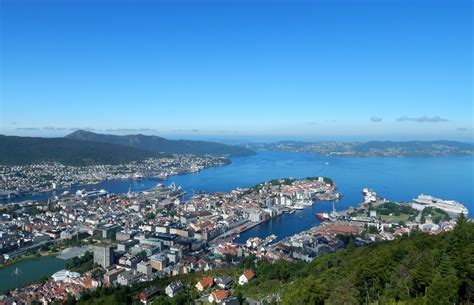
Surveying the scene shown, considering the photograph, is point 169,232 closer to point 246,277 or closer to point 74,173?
point 246,277

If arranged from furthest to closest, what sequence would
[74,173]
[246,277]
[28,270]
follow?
1. [74,173]
2. [28,270]
3. [246,277]

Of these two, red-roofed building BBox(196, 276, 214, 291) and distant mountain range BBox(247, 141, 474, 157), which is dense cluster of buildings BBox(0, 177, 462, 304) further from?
distant mountain range BBox(247, 141, 474, 157)

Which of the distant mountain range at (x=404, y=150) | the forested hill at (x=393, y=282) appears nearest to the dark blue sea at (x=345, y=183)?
the forested hill at (x=393, y=282)

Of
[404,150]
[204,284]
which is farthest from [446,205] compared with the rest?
[404,150]

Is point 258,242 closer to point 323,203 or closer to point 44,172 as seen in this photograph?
point 323,203

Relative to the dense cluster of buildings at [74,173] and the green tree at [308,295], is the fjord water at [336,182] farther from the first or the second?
the green tree at [308,295]

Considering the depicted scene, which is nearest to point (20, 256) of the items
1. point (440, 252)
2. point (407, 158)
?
point (440, 252)

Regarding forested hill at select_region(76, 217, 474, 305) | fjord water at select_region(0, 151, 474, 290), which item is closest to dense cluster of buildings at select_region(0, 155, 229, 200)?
fjord water at select_region(0, 151, 474, 290)

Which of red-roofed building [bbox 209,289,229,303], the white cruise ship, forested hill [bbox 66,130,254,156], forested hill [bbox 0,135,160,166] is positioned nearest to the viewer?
red-roofed building [bbox 209,289,229,303]
